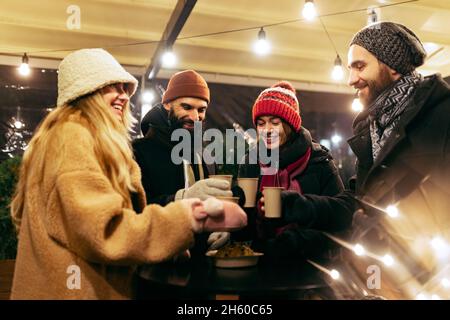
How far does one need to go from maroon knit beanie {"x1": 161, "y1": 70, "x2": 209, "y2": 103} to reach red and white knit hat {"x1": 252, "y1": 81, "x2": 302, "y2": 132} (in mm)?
433

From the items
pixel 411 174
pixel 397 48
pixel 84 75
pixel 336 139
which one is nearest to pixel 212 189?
pixel 84 75

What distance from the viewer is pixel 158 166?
233cm

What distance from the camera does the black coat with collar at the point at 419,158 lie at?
171 centimetres

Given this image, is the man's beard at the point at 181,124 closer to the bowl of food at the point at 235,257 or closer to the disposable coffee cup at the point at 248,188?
the disposable coffee cup at the point at 248,188

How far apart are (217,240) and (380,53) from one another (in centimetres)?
136

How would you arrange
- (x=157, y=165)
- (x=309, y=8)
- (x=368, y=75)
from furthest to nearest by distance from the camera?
(x=309, y=8) → (x=157, y=165) → (x=368, y=75)

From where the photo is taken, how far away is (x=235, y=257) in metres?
1.61

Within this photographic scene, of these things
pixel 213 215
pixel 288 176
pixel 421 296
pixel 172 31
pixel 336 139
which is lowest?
pixel 421 296

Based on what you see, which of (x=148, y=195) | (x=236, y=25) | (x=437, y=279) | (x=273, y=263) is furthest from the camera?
(x=236, y=25)

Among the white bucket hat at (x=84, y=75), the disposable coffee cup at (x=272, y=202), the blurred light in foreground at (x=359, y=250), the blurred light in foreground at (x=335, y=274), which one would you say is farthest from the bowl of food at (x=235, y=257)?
the white bucket hat at (x=84, y=75)

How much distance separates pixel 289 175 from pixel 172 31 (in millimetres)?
3437

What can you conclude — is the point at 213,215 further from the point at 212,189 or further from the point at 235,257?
the point at 235,257
